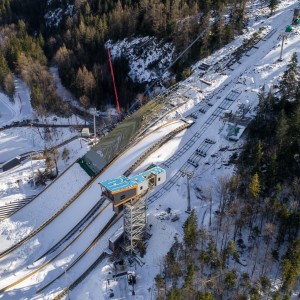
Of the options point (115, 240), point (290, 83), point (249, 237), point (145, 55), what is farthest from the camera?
point (145, 55)

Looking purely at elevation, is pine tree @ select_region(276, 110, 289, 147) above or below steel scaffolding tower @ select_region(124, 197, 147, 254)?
above

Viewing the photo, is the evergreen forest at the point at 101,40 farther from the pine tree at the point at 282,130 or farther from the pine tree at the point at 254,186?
the pine tree at the point at 254,186

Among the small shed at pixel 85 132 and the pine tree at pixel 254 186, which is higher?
the pine tree at pixel 254 186

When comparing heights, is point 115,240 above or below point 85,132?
below

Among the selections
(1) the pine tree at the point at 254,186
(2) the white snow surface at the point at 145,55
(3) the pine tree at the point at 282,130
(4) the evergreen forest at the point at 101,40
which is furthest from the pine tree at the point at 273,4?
(1) the pine tree at the point at 254,186

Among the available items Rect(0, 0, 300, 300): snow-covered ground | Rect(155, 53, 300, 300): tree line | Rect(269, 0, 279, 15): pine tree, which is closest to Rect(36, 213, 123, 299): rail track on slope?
Rect(0, 0, 300, 300): snow-covered ground

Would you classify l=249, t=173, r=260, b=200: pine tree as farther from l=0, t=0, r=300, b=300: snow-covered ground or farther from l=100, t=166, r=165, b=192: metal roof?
l=100, t=166, r=165, b=192: metal roof

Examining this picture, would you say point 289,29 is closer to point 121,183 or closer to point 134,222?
point 121,183

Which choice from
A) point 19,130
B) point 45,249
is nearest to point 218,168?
point 45,249

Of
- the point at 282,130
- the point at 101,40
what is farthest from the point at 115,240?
the point at 101,40
